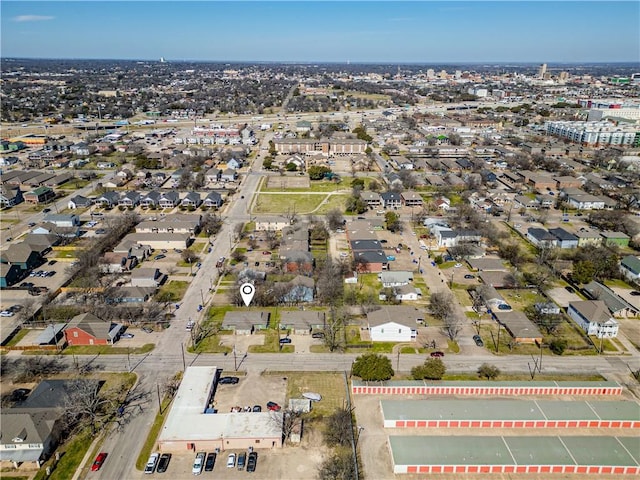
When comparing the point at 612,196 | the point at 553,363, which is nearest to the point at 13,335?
the point at 553,363

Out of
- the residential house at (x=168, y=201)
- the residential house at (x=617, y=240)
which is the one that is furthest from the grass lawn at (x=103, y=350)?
the residential house at (x=617, y=240)

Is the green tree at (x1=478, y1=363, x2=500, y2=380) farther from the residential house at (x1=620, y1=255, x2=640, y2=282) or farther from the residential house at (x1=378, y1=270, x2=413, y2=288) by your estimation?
the residential house at (x1=620, y1=255, x2=640, y2=282)

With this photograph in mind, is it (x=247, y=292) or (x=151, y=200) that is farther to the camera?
(x=151, y=200)

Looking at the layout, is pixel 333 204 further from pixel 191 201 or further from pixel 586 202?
pixel 586 202

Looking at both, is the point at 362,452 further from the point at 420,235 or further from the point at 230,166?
the point at 230,166

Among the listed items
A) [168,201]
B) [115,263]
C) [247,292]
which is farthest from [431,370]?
[168,201]
